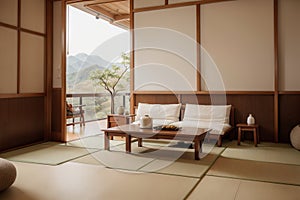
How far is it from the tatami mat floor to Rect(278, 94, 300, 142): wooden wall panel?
15.8 inches

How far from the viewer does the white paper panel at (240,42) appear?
16.5ft

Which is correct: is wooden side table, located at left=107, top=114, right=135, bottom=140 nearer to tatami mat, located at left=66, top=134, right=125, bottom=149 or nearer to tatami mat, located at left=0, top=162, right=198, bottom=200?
tatami mat, located at left=66, top=134, right=125, bottom=149

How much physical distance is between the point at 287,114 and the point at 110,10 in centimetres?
509

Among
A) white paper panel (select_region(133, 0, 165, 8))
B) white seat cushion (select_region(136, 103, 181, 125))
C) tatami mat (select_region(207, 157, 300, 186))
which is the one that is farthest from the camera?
white paper panel (select_region(133, 0, 165, 8))

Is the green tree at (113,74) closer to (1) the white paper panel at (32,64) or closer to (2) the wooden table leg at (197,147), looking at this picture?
(1) the white paper panel at (32,64)

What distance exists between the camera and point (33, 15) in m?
5.29

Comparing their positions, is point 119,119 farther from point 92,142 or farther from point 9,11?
point 9,11

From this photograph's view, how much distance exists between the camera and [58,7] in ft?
18.6

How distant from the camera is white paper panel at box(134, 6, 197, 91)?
554cm

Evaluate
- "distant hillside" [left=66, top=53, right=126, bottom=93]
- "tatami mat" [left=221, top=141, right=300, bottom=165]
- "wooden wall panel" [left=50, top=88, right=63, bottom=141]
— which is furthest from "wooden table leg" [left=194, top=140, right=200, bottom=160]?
"distant hillside" [left=66, top=53, right=126, bottom=93]

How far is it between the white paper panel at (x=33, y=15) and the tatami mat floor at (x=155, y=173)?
2.19 metres

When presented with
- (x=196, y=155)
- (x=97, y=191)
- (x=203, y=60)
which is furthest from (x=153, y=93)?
(x=97, y=191)

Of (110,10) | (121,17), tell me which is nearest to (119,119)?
(110,10)

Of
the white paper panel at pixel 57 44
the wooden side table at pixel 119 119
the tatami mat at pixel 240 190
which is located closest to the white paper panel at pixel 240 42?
the wooden side table at pixel 119 119
